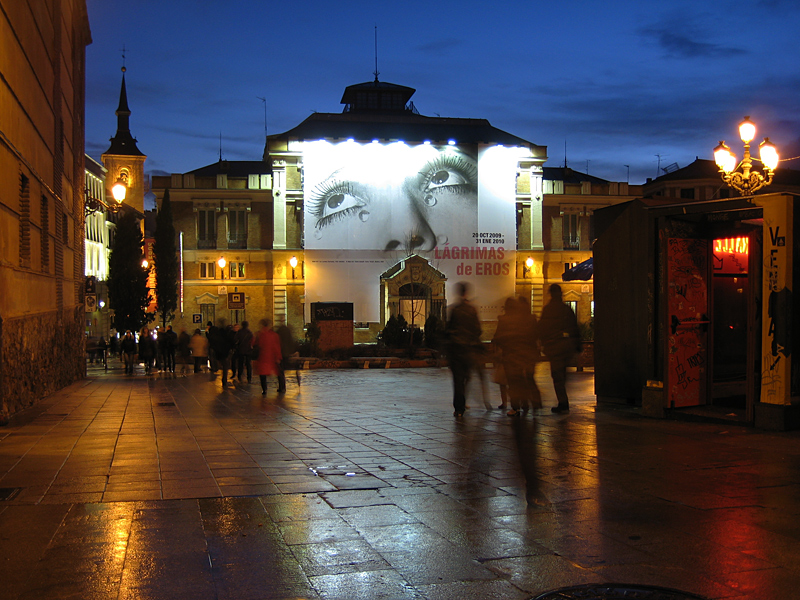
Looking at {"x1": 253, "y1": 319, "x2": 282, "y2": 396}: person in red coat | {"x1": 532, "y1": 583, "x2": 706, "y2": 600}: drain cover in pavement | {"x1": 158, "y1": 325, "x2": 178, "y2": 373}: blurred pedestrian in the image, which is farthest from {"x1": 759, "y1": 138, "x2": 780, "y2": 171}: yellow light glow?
{"x1": 158, "y1": 325, "x2": 178, "y2": 373}: blurred pedestrian

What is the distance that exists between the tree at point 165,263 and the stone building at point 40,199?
79.0ft

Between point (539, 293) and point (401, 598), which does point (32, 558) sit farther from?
point (539, 293)

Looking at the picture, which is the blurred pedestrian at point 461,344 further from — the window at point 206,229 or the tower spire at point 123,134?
the tower spire at point 123,134

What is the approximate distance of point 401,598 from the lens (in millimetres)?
4191

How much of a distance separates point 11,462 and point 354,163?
1496 inches

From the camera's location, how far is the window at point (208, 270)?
47688mm

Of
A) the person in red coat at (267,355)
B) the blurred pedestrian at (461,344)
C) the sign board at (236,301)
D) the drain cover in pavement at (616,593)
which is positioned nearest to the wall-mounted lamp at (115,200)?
the sign board at (236,301)

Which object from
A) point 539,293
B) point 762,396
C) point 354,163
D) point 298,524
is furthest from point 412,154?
point 298,524

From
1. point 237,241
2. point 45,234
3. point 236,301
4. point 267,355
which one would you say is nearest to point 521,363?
point 267,355

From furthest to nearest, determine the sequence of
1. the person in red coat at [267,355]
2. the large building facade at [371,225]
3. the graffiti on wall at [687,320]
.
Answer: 1. the large building facade at [371,225]
2. the person in red coat at [267,355]
3. the graffiti on wall at [687,320]

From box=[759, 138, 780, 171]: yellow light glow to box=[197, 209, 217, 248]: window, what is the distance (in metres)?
36.9

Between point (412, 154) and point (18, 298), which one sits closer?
point (18, 298)

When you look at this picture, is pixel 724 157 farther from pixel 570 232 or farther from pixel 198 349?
pixel 570 232

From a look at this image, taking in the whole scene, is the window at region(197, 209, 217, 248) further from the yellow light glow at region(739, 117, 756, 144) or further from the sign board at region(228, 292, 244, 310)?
the yellow light glow at region(739, 117, 756, 144)
